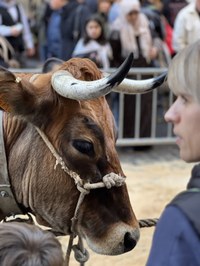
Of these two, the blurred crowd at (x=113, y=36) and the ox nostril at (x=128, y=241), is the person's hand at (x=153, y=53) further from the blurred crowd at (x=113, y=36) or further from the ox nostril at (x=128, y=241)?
the ox nostril at (x=128, y=241)

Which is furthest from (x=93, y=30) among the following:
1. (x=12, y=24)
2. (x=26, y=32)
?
(x=26, y=32)

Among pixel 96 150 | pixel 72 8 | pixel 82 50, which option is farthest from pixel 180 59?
pixel 72 8

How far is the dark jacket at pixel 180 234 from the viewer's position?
1.74 m

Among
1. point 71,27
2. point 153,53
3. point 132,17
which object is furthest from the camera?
point 71,27

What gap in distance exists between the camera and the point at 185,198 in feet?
5.91

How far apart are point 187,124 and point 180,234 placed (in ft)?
0.99

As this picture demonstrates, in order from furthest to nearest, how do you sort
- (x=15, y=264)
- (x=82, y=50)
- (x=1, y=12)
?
(x=1, y=12), (x=82, y=50), (x=15, y=264)

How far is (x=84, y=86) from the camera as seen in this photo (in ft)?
10.1

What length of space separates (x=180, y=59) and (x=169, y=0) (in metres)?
10.6

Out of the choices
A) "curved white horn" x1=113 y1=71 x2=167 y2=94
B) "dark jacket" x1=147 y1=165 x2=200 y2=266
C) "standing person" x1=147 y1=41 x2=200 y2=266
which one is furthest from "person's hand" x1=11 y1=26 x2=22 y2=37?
"dark jacket" x1=147 y1=165 x2=200 y2=266

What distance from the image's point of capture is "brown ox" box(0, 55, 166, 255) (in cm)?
313

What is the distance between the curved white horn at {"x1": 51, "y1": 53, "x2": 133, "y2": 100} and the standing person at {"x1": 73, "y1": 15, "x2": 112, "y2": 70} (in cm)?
528

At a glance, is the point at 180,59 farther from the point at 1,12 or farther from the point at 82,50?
the point at 1,12

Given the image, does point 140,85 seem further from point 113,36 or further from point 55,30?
point 55,30
